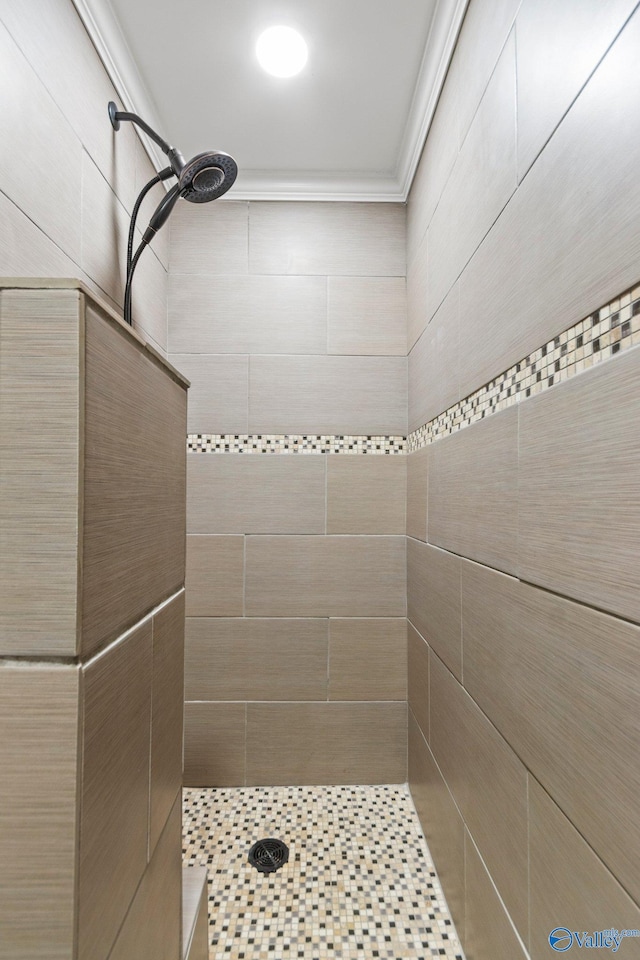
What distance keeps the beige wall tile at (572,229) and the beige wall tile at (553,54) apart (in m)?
0.03

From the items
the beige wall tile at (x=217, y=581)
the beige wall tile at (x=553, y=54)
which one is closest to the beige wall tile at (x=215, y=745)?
the beige wall tile at (x=217, y=581)

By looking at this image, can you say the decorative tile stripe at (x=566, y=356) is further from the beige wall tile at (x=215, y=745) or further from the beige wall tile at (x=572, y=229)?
the beige wall tile at (x=215, y=745)

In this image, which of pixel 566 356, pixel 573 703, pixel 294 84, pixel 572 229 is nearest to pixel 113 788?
pixel 573 703

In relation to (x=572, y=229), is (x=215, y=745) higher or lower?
lower

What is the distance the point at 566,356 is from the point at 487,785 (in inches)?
38.4

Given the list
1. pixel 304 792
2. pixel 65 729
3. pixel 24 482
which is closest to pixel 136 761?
pixel 65 729

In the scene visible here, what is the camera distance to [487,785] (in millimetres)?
1233

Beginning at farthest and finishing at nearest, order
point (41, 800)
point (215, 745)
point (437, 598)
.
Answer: point (215, 745), point (437, 598), point (41, 800)

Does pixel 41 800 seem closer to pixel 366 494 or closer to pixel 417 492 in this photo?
pixel 417 492

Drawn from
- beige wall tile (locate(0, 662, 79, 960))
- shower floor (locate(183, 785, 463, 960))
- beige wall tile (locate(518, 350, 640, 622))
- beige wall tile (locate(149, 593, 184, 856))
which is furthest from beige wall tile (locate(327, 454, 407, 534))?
beige wall tile (locate(0, 662, 79, 960))

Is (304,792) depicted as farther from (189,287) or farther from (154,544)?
(189,287)

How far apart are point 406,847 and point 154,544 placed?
1628 mm

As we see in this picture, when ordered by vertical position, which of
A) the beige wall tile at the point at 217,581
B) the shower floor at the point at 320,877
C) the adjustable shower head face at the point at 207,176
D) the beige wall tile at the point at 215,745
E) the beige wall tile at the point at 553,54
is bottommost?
the shower floor at the point at 320,877

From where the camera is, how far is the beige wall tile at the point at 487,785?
1.05 meters
